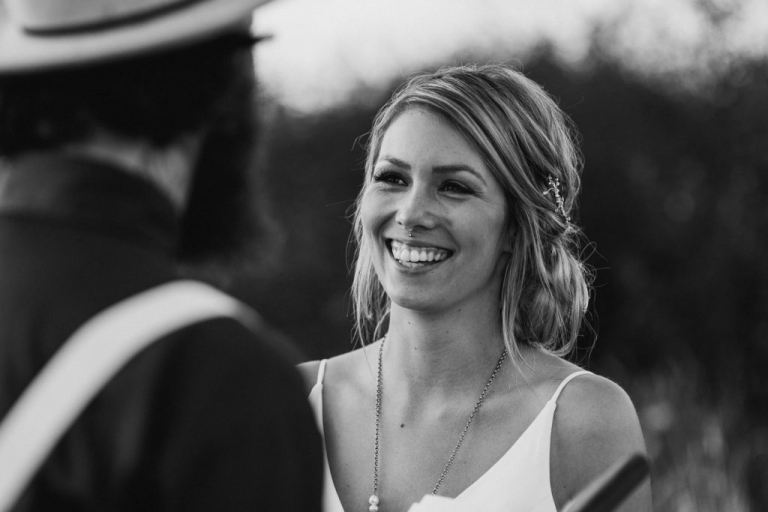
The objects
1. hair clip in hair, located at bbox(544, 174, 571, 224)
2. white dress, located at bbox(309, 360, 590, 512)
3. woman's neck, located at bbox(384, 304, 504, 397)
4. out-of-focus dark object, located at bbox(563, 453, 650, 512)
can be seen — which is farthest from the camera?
hair clip in hair, located at bbox(544, 174, 571, 224)

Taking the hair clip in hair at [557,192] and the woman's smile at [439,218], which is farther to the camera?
the hair clip in hair at [557,192]

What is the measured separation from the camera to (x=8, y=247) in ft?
4.49

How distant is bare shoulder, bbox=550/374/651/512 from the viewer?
3.49 metres

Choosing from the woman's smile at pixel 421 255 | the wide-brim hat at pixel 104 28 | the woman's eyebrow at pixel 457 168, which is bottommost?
the woman's smile at pixel 421 255

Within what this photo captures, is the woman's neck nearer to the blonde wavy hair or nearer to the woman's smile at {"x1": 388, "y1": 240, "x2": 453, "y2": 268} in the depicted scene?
the blonde wavy hair

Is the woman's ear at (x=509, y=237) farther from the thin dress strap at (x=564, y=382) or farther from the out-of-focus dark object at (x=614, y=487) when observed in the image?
the out-of-focus dark object at (x=614, y=487)

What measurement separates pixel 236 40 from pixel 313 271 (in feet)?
30.5

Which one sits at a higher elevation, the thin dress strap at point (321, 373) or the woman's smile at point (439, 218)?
the woman's smile at point (439, 218)

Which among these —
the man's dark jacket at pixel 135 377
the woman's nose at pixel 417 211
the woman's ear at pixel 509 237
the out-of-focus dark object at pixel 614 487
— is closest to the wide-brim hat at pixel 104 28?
the man's dark jacket at pixel 135 377

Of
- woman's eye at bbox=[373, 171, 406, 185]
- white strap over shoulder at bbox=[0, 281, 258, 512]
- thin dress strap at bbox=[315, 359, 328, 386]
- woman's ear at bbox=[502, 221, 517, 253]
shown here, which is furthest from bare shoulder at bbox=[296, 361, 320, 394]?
white strap over shoulder at bbox=[0, 281, 258, 512]

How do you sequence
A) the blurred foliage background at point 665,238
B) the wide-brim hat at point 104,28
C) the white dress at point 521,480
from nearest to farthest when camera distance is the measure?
the wide-brim hat at point 104,28
the white dress at point 521,480
the blurred foliage background at point 665,238

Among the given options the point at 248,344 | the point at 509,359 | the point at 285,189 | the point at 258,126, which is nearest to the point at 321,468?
the point at 248,344

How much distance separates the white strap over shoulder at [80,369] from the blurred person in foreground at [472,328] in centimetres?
Result: 237

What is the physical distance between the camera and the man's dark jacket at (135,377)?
122 centimetres
